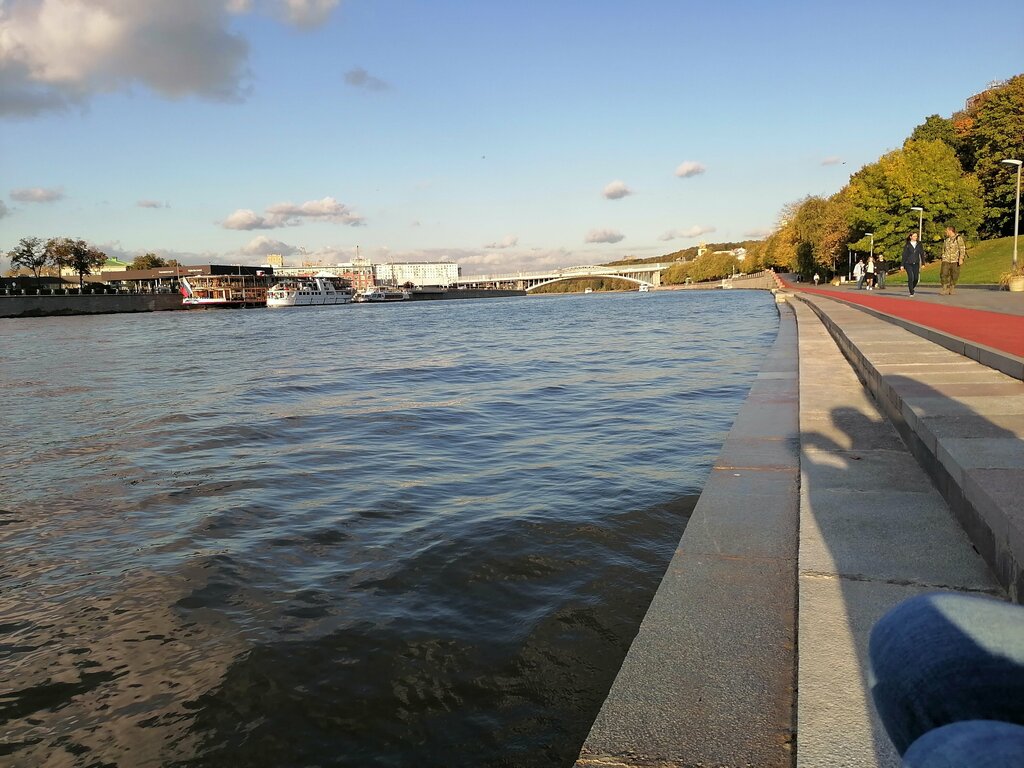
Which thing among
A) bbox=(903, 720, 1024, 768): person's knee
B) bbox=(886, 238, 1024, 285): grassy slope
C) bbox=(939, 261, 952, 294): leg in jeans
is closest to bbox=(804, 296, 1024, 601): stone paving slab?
bbox=(903, 720, 1024, 768): person's knee

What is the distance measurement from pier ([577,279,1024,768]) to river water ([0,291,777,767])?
526 millimetres

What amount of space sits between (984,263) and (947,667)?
55.8 metres

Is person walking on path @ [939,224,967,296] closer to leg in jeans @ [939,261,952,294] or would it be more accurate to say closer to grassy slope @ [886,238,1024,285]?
leg in jeans @ [939,261,952,294]

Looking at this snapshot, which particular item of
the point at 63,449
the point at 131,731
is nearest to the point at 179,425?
the point at 63,449

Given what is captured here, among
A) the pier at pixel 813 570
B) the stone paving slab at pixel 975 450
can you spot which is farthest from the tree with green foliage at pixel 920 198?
the pier at pixel 813 570

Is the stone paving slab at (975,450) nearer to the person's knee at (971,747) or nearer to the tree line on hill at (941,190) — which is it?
the person's knee at (971,747)

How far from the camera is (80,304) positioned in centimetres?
9238

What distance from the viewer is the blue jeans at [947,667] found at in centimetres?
86

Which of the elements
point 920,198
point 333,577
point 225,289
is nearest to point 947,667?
point 333,577

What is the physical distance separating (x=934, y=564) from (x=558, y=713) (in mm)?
1664

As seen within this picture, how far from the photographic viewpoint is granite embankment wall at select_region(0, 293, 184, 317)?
86.1 m

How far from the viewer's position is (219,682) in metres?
3.32

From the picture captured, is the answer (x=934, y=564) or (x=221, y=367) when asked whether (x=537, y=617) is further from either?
(x=221, y=367)

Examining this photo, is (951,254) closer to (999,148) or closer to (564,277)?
(999,148)
